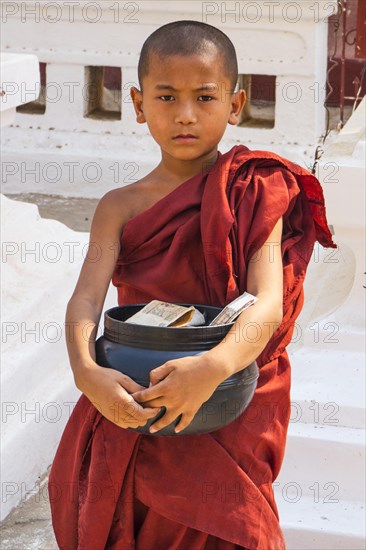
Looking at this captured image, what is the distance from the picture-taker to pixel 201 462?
2273 mm

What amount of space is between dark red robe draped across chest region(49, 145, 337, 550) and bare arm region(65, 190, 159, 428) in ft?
0.15

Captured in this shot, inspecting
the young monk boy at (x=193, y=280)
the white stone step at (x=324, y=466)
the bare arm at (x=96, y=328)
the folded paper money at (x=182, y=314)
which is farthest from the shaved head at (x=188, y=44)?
the white stone step at (x=324, y=466)

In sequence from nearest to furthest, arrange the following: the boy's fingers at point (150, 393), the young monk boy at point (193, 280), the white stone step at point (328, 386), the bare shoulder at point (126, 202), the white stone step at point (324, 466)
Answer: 1. the boy's fingers at point (150, 393)
2. the young monk boy at point (193, 280)
3. the bare shoulder at point (126, 202)
4. the white stone step at point (324, 466)
5. the white stone step at point (328, 386)

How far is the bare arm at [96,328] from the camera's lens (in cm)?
205

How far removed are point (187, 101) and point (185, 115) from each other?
1.2 inches

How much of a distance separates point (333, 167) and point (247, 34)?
377 centimetres

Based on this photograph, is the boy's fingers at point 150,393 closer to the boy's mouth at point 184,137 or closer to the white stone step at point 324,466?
the boy's mouth at point 184,137

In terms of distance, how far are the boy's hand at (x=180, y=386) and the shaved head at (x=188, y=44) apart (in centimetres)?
59

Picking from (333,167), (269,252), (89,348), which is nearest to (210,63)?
(269,252)

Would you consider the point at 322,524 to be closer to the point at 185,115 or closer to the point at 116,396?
the point at 116,396

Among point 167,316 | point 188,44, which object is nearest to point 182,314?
point 167,316

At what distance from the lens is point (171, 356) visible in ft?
6.81

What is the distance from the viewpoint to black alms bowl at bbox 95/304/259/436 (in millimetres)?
2078

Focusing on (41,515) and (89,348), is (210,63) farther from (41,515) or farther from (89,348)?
(41,515)
